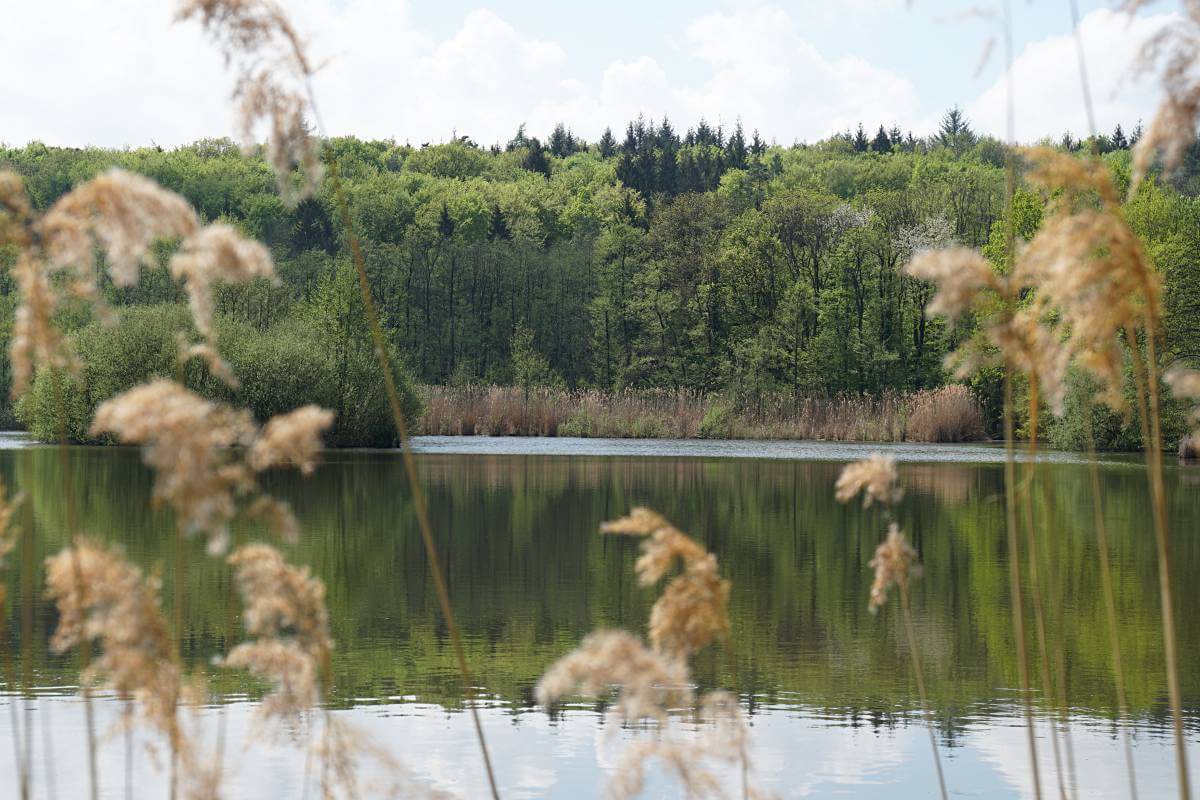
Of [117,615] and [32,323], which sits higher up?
[32,323]

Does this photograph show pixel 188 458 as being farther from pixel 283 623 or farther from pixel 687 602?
pixel 687 602

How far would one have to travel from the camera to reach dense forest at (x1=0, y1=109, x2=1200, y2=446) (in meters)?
38.3

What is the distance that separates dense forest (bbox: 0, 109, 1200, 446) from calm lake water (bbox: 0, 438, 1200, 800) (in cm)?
1506

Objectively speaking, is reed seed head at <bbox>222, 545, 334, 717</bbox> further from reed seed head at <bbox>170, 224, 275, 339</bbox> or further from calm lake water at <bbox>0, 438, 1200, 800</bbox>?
reed seed head at <bbox>170, 224, 275, 339</bbox>

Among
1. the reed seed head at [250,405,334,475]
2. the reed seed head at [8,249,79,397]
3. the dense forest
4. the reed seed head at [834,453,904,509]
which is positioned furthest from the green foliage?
the reed seed head at [250,405,334,475]

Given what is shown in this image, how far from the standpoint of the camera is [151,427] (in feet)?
6.51

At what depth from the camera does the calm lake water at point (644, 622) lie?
6723 mm

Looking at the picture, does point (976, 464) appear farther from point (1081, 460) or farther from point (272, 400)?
point (272, 400)

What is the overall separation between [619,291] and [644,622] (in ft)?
178

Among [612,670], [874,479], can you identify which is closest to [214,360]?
[612,670]

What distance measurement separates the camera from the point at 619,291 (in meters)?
64.8

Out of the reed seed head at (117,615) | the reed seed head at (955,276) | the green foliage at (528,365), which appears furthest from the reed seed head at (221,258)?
the green foliage at (528,365)

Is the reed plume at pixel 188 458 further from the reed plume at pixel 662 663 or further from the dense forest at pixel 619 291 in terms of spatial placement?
the dense forest at pixel 619 291

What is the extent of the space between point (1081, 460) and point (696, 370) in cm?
2674
